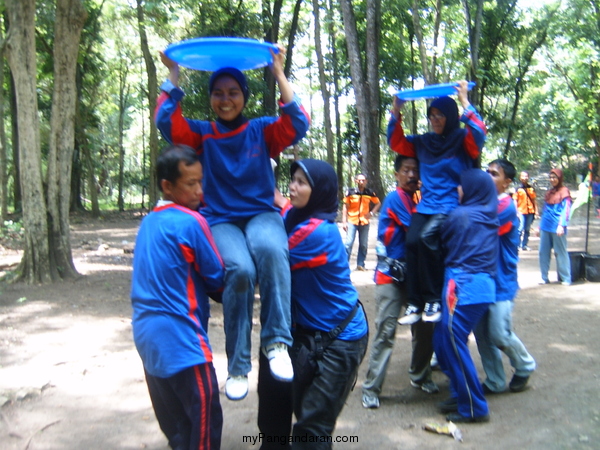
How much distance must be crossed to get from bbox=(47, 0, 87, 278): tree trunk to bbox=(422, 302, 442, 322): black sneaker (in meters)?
6.58

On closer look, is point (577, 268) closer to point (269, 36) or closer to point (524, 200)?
point (524, 200)

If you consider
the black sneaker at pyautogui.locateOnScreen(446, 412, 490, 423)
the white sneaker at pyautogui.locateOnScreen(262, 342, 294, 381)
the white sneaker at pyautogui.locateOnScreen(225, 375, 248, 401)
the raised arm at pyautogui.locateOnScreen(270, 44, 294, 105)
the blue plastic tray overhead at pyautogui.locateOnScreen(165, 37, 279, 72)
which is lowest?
the black sneaker at pyautogui.locateOnScreen(446, 412, 490, 423)

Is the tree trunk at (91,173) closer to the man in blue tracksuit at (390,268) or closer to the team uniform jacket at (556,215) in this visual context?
the team uniform jacket at (556,215)

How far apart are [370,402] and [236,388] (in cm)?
247

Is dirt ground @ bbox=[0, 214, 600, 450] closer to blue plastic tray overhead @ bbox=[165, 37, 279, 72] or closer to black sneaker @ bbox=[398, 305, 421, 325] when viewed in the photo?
black sneaker @ bbox=[398, 305, 421, 325]

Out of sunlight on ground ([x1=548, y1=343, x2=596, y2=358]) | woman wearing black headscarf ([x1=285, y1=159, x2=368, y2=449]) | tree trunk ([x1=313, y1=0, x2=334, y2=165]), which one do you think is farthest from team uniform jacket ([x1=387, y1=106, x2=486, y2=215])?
tree trunk ([x1=313, y1=0, x2=334, y2=165])

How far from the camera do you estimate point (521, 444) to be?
421 cm

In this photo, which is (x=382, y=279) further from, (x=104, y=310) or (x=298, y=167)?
(x=104, y=310)

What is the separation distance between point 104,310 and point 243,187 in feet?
17.4

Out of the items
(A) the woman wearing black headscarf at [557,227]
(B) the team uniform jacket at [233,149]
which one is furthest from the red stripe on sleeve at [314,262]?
(A) the woman wearing black headscarf at [557,227]

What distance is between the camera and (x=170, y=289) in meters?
2.69

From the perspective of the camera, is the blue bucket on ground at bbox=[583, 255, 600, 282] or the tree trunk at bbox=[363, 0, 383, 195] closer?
the blue bucket on ground at bbox=[583, 255, 600, 282]

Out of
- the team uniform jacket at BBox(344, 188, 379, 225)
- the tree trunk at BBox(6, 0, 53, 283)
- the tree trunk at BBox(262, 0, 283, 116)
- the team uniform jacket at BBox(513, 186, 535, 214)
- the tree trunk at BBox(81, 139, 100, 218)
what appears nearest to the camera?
the tree trunk at BBox(6, 0, 53, 283)

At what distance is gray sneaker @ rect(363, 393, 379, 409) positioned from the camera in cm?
507
